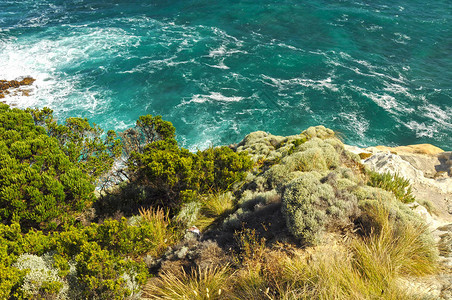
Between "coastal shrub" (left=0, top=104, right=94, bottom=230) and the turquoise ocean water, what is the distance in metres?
16.3

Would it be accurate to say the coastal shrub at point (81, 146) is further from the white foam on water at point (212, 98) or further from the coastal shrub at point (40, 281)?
the white foam on water at point (212, 98)

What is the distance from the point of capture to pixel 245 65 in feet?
126

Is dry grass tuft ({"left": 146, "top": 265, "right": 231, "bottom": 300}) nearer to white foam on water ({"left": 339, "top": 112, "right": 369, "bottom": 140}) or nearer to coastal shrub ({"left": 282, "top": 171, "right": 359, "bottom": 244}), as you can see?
coastal shrub ({"left": 282, "top": 171, "right": 359, "bottom": 244})

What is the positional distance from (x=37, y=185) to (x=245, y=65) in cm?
3229

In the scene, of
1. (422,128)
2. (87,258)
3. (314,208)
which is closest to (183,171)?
(87,258)

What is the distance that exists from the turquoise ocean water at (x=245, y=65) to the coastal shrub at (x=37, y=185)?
16.3 metres

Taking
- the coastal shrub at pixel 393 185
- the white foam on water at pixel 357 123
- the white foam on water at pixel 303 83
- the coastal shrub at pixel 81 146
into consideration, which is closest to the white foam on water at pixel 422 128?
the white foam on water at pixel 357 123

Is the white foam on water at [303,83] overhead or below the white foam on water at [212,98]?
overhead

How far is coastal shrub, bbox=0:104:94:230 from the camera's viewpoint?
948cm

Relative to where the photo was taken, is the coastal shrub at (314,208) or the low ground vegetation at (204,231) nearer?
the low ground vegetation at (204,231)

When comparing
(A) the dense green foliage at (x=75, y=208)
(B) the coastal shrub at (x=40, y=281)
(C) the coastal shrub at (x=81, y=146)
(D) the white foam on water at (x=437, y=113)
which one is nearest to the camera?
(B) the coastal shrub at (x=40, y=281)

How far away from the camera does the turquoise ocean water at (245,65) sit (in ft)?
99.3

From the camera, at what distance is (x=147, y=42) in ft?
143

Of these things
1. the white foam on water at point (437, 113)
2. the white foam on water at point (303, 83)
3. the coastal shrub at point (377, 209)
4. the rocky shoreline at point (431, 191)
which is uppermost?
the coastal shrub at point (377, 209)
